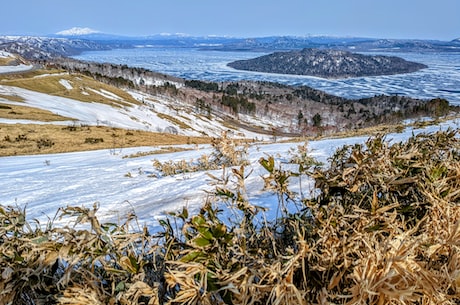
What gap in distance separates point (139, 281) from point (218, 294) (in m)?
0.39

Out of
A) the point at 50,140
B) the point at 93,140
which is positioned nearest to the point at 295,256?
the point at 93,140

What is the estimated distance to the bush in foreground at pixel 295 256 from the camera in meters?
1.31

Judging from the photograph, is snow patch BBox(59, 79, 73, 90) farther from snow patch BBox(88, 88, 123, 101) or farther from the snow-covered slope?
snow patch BBox(88, 88, 123, 101)

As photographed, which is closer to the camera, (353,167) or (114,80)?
(353,167)

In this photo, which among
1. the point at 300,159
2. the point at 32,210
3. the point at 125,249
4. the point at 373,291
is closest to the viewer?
the point at 373,291

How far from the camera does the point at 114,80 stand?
144500 millimetres

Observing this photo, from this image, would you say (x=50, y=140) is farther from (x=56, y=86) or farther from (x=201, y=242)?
(x=56, y=86)

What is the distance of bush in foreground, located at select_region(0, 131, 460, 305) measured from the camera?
131 centimetres

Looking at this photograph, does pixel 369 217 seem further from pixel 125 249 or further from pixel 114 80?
pixel 114 80

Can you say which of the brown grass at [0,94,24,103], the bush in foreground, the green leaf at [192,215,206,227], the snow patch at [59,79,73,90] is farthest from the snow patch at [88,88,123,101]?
the green leaf at [192,215,206,227]

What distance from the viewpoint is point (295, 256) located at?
1.44m

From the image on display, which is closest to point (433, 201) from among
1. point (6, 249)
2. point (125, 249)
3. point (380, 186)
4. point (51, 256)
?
point (380, 186)

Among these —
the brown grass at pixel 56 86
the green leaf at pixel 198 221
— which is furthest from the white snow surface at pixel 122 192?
the brown grass at pixel 56 86

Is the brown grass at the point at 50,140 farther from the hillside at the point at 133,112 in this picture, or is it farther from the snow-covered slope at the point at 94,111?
the snow-covered slope at the point at 94,111
